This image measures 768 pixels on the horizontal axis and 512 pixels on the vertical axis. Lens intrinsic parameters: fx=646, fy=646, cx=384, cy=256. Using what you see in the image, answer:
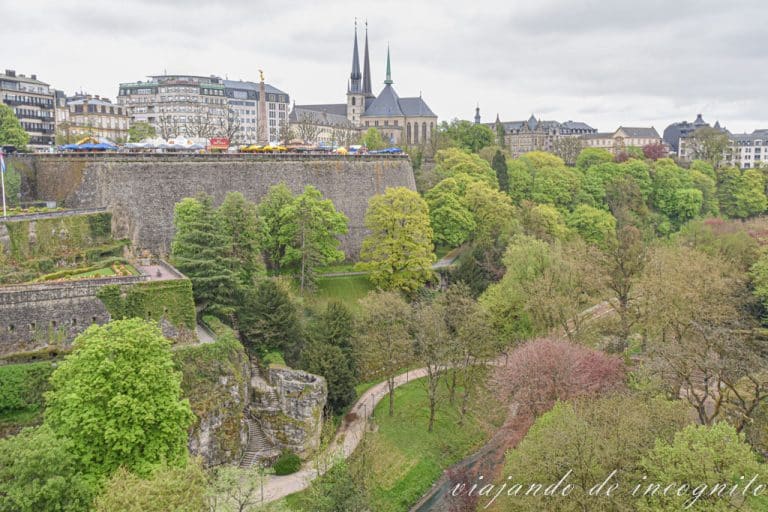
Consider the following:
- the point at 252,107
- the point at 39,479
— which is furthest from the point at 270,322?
the point at 252,107

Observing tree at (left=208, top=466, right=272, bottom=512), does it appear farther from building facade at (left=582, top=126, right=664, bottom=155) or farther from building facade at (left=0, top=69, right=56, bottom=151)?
building facade at (left=582, top=126, right=664, bottom=155)

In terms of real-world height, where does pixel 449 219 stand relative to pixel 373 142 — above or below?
below

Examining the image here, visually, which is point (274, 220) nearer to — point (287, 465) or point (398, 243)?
point (398, 243)

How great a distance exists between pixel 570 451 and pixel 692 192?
67.5 meters

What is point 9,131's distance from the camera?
58.5 m

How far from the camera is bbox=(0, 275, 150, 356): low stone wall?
90.8 ft

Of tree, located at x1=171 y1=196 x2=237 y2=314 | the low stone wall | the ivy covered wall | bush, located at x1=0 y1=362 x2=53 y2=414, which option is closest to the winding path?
the ivy covered wall

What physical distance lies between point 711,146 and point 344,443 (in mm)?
92072

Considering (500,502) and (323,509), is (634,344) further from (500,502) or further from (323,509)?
(323,509)

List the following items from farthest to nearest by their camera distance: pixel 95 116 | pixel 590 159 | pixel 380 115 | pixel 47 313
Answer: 1. pixel 380 115
2. pixel 590 159
3. pixel 95 116
4. pixel 47 313

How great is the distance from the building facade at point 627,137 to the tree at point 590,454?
115538 mm

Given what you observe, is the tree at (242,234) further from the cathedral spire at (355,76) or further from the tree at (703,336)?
the cathedral spire at (355,76)

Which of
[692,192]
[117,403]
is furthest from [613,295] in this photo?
[692,192]

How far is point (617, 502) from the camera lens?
19.0 m
